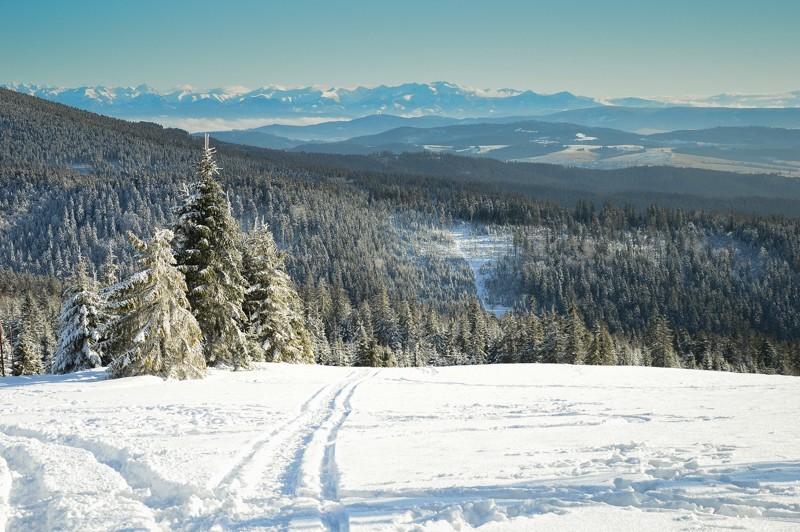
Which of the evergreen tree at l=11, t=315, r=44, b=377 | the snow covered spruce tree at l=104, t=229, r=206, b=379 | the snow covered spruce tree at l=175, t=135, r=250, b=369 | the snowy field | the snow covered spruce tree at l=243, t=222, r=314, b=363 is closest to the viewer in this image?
the snowy field

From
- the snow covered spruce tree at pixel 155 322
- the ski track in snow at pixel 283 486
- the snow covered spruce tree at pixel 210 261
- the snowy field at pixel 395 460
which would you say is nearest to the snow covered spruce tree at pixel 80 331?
the snow covered spruce tree at pixel 210 261

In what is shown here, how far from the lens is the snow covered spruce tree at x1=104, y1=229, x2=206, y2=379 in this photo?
69.9 ft

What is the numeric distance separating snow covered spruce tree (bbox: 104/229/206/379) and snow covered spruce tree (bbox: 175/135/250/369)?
2.52 m

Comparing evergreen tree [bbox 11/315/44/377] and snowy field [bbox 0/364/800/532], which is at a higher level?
snowy field [bbox 0/364/800/532]

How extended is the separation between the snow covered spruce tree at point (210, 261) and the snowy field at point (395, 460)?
656 cm

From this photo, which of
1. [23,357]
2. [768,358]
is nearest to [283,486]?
[23,357]

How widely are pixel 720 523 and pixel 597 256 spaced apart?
192 meters

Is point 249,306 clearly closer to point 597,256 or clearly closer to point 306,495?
point 306,495

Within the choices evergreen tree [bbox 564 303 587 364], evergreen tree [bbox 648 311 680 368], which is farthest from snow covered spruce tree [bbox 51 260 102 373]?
evergreen tree [bbox 648 311 680 368]

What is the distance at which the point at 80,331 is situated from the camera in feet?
102

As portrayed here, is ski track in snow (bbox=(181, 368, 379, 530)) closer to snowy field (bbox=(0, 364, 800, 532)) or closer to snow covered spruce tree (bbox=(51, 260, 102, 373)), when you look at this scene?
snowy field (bbox=(0, 364, 800, 532))

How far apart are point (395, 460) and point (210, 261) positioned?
18059 mm

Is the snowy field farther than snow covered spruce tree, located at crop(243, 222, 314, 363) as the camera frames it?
No

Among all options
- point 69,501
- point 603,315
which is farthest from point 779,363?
point 69,501
